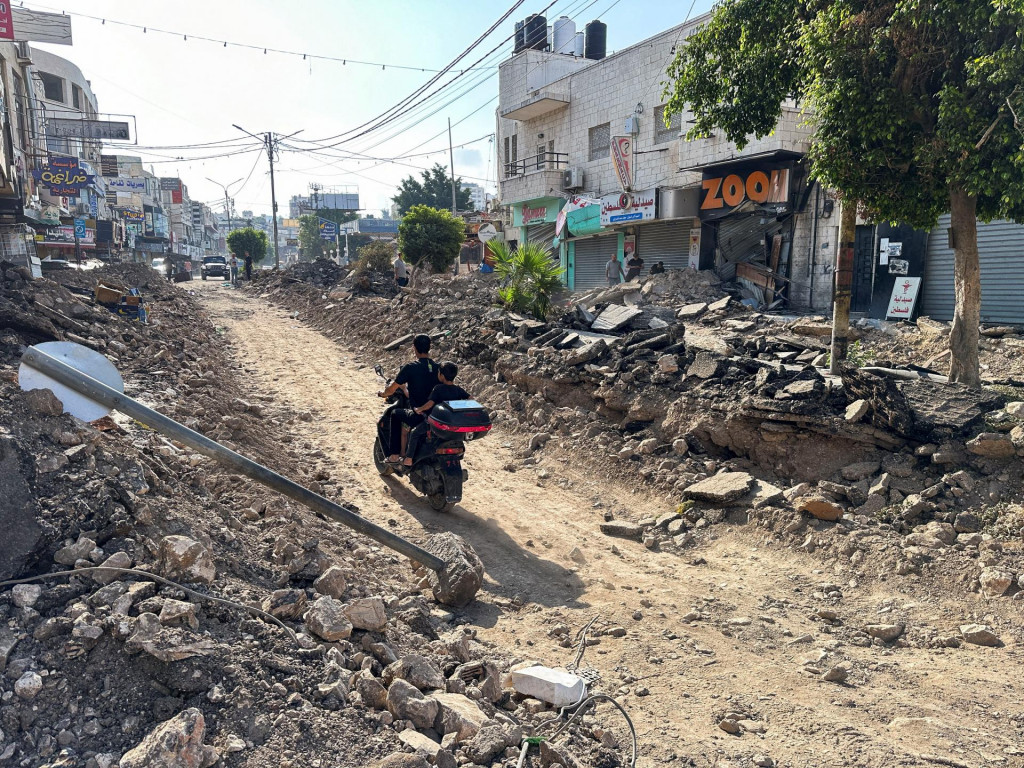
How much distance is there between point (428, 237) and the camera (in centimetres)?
2416

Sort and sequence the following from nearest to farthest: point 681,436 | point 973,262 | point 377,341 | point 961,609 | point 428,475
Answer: point 961,609
point 428,475
point 973,262
point 681,436
point 377,341

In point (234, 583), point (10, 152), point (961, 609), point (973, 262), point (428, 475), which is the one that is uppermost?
point (10, 152)

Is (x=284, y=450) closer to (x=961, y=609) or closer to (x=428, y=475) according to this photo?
(x=428, y=475)

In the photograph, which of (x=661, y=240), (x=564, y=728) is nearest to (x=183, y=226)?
(x=661, y=240)

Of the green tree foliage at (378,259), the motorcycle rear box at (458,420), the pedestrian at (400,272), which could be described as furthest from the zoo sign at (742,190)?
the motorcycle rear box at (458,420)

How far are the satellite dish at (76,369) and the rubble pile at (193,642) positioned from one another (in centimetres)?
26

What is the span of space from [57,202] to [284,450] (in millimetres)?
34795

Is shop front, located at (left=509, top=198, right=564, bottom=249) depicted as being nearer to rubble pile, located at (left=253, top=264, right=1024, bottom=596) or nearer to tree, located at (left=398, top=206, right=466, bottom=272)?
tree, located at (left=398, top=206, right=466, bottom=272)

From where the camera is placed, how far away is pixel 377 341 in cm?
1606

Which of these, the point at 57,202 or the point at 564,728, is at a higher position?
the point at 57,202

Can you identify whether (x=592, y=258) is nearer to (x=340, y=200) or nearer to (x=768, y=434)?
(x=768, y=434)

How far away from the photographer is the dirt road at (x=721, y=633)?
11.2ft

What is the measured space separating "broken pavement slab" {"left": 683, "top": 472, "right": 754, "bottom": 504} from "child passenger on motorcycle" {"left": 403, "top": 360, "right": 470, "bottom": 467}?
2524mm

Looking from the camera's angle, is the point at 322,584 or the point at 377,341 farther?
the point at 377,341
